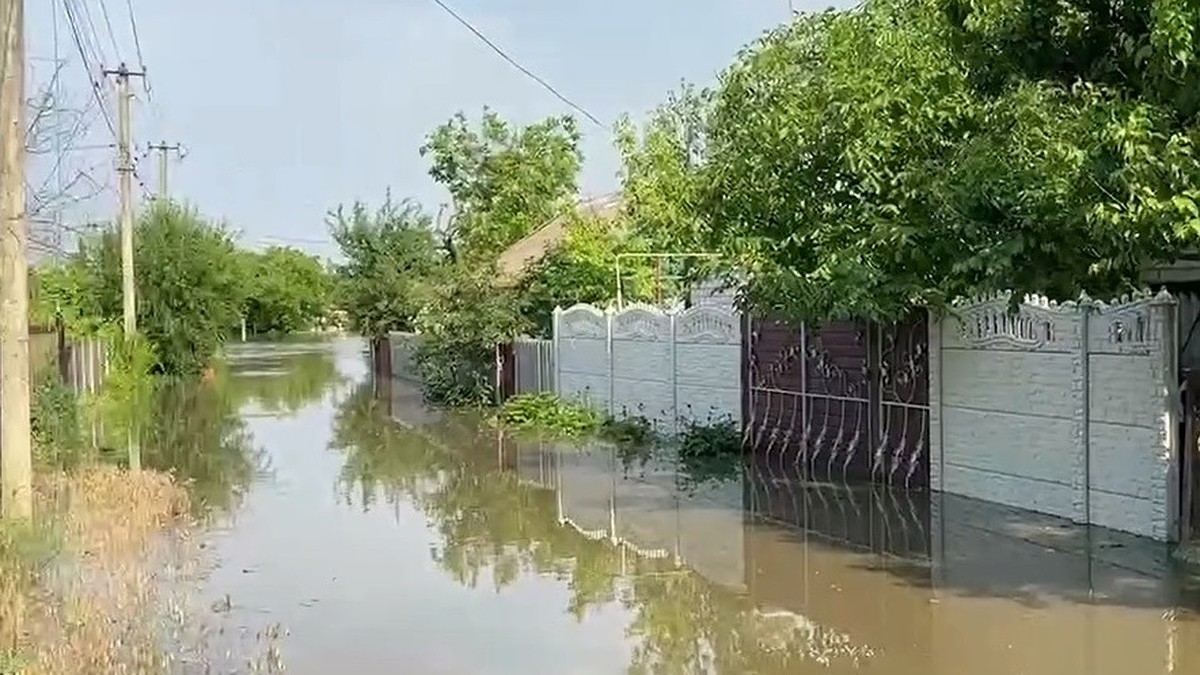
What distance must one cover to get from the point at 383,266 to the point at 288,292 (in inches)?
2309

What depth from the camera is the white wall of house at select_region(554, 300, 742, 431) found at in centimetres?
1817

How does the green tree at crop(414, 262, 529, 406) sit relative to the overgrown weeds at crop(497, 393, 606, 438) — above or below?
above

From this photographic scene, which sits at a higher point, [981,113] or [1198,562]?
[981,113]

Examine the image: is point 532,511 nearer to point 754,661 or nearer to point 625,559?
point 625,559

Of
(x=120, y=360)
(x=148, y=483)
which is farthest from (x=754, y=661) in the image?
(x=120, y=360)

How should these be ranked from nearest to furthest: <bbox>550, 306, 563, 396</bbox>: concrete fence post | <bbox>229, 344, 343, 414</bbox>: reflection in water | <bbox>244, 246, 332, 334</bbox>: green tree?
<bbox>550, 306, 563, 396</bbox>: concrete fence post, <bbox>229, 344, 343, 414</bbox>: reflection in water, <bbox>244, 246, 332, 334</bbox>: green tree

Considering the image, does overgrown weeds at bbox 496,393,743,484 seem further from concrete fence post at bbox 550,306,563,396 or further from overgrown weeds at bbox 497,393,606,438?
concrete fence post at bbox 550,306,563,396

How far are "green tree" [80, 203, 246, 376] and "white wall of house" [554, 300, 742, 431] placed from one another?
1735cm

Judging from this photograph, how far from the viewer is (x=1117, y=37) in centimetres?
884

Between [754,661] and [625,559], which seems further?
[625,559]

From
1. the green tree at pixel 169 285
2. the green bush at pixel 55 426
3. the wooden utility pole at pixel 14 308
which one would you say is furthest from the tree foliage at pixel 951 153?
the green tree at pixel 169 285

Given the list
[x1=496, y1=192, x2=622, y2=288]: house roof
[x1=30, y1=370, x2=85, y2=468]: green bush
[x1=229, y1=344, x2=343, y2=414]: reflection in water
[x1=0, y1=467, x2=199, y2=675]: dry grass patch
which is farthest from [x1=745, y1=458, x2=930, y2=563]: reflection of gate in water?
[x1=229, y1=344, x2=343, y2=414]: reflection in water

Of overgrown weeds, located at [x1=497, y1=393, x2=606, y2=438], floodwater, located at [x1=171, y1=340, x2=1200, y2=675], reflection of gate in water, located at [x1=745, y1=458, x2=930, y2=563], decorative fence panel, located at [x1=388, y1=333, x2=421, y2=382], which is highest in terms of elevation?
decorative fence panel, located at [x1=388, y1=333, x2=421, y2=382]

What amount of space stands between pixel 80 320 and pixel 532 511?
76.0 feet
